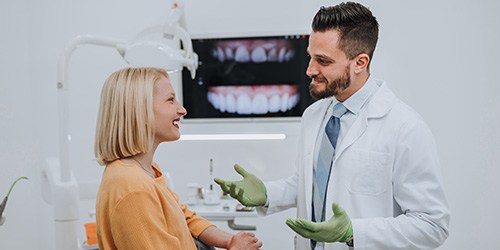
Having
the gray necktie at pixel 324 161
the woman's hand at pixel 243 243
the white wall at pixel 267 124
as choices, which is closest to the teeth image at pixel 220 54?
the white wall at pixel 267 124

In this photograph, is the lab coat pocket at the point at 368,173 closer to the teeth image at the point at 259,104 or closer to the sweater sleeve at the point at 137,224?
the sweater sleeve at the point at 137,224

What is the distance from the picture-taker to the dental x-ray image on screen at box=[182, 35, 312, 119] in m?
2.66

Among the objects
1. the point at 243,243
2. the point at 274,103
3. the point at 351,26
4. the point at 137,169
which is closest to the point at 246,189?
the point at 243,243

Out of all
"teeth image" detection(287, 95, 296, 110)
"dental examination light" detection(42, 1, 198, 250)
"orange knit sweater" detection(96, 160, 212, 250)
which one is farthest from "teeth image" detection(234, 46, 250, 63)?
"orange knit sweater" detection(96, 160, 212, 250)

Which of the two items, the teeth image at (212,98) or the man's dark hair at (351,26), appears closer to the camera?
the man's dark hair at (351,26)

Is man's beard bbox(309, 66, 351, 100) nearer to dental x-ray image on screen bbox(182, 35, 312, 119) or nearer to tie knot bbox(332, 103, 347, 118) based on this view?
tie knot bbox(332, 103, 347, 118)

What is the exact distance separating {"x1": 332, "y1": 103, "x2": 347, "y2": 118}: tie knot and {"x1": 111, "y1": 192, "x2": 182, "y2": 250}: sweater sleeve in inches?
27.3

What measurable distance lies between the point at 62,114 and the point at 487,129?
7.62 ft

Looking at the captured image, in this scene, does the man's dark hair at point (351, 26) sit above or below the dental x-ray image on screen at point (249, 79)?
above

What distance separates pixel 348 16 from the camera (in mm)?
1390

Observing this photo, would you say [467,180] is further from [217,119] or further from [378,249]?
[378,249]

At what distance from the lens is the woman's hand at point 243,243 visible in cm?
132

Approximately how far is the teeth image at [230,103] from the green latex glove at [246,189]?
1.20 m

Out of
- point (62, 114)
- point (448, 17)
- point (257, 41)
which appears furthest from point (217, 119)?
point (448, 17)
